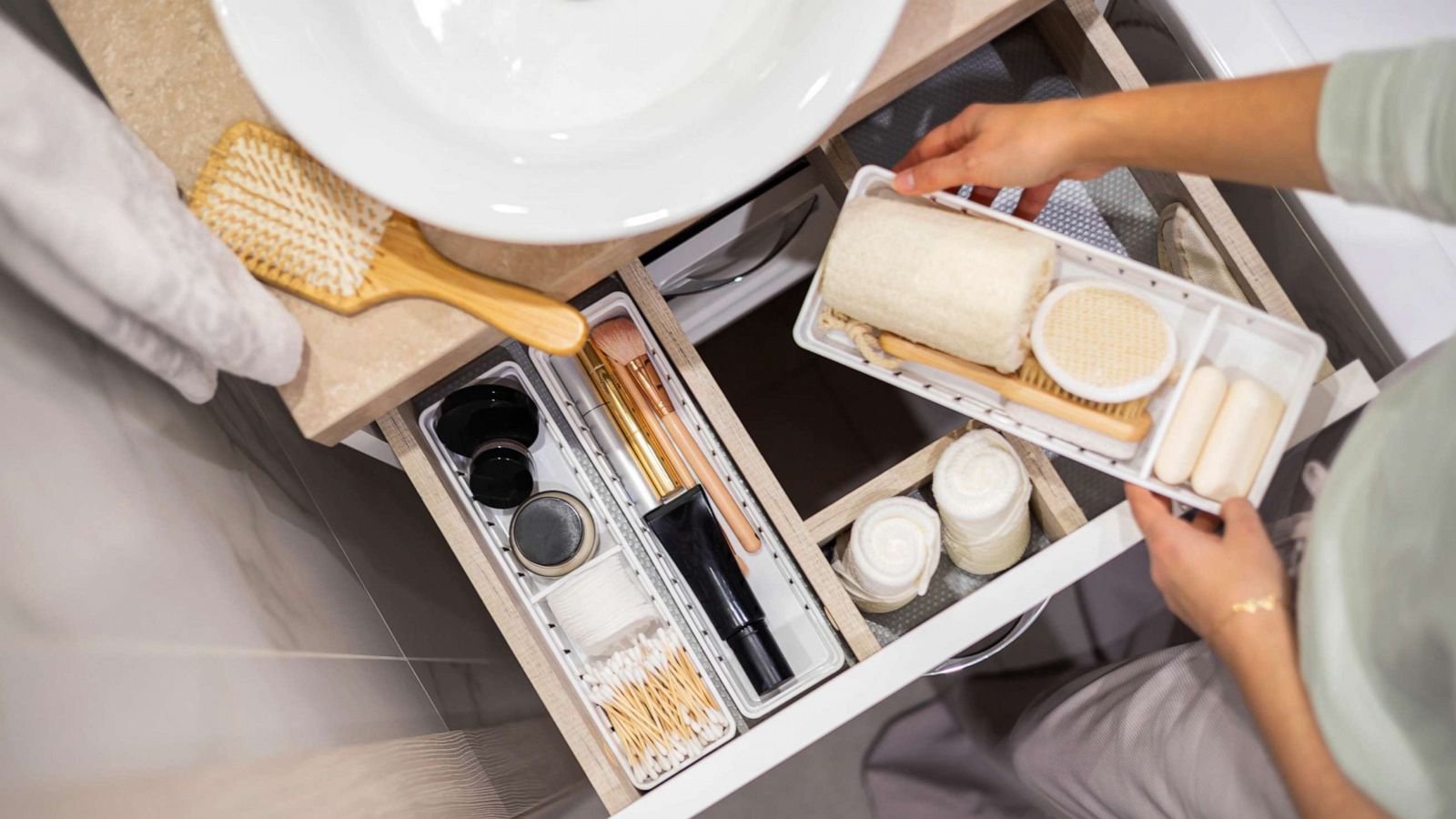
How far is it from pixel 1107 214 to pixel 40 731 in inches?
35.6

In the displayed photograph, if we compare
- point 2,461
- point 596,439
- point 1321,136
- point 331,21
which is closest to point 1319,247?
point 1321,136

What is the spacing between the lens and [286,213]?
0.59 meters

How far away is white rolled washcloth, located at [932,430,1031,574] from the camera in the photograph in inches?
29.6

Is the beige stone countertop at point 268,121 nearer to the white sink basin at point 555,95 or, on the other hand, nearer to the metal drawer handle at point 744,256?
the white sink basin at point 555,95

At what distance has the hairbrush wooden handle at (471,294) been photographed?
23.9 inches

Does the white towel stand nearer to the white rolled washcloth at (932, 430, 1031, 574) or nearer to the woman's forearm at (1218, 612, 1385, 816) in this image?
the white rolled washcloth at (932, 430, 1031, 574)

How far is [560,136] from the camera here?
0.56m

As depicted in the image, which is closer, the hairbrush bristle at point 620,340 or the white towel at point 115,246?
the white towel at point 115,246

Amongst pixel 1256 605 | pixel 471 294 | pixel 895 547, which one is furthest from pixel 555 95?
pixel 1256 605

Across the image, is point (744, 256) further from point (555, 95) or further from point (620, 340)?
point (555, 95)

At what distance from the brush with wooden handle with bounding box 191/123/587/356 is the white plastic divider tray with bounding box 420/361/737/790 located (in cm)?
20

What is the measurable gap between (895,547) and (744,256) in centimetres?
52

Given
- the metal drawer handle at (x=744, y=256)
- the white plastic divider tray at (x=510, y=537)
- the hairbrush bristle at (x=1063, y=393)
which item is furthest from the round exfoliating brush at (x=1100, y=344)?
the metal drawer handle at (x=744, y=256)

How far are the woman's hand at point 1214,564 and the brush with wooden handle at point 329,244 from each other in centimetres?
44
